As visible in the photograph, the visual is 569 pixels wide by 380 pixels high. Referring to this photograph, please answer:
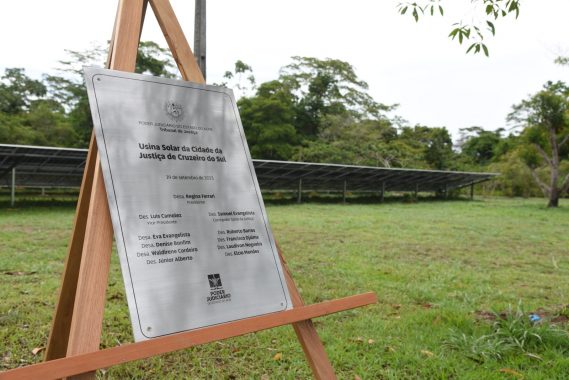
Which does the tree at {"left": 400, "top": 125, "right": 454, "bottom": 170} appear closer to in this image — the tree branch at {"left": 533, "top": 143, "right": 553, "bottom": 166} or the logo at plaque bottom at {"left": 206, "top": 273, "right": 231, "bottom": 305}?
the tree branch at {"left": 533, "top": 143, "right": 553, "bottom": 166}

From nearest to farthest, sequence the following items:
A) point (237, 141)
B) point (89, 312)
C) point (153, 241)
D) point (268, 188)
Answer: point (89, 312) → point (153, 241) → point (237, 141) → point (268, 188)

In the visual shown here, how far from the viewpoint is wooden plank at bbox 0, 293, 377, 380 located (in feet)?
4.13

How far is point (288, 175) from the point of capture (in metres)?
16.5

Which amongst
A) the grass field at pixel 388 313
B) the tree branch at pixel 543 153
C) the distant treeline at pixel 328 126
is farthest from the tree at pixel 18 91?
the tree branch at pixel 543 153

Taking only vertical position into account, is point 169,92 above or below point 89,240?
above

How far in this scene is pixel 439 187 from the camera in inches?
930

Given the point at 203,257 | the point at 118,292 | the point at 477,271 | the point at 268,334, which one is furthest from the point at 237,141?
the point at 477,271

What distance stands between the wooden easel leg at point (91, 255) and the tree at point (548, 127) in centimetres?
1823

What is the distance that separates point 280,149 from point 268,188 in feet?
34.1

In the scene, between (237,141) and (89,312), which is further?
(237,141)

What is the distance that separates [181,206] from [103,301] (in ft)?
1.50

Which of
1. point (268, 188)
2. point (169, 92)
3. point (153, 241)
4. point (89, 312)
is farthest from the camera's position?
point (268, 188)

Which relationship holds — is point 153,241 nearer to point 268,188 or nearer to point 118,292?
Answer: point 118,292

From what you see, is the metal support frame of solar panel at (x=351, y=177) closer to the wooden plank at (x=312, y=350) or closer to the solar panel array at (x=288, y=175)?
the solar panel array at (x=288, y=175)
